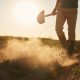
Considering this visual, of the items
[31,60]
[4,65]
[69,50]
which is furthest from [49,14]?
[4,65]

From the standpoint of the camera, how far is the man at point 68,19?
10.8 metres

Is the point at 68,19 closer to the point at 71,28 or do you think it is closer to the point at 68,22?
the point at 68,22

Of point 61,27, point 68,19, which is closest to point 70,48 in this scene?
point 61,27

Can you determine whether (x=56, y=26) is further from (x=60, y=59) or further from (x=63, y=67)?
(x=63, y=67)

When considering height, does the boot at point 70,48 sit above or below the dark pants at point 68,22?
below

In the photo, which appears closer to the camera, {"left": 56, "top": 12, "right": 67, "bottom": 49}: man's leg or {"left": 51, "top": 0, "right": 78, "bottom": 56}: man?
{"left": 51, "top": 0, "right": 78, "bottom": 56}: man

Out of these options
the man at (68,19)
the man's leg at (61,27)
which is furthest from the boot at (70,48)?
the man's leg at (61,27)

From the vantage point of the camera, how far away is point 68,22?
10883 millimetres

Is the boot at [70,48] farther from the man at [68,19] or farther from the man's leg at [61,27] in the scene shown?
the man's leg at [61,27]

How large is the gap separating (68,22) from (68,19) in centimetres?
9

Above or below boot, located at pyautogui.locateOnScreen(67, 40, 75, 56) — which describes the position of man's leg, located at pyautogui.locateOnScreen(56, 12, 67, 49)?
above

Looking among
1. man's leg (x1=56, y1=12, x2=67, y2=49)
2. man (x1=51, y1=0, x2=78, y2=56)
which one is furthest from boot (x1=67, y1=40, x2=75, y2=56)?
man's leg (x1=56, y1=12, x2=67, y2=49)

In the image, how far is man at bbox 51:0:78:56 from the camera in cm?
1079

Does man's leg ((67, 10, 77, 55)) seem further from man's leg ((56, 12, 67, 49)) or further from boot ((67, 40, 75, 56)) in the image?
man's leg ((56, 12, 67, 49))
